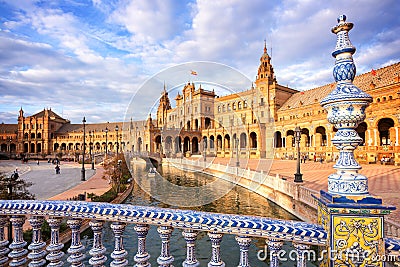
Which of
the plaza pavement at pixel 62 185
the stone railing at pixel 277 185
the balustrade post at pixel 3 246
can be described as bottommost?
the plaza pavement at pixel 62 185

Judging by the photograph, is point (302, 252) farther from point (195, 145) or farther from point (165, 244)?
point (195, 145)

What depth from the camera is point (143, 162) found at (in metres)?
54.2

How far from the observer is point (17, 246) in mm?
2979

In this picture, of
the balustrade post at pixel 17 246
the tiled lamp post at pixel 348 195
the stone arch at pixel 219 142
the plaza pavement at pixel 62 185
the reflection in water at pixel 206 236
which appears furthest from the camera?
the stone arch at pixel 219 142

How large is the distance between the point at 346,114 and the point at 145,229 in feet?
7.87

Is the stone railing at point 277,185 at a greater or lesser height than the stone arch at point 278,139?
lesser

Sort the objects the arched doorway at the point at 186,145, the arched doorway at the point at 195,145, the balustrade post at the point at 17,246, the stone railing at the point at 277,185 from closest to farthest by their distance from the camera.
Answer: the balustrade post at the point at 17,246
the stone railing at the point at 277,185
the arched doorway at the point at 186,145
the arched doorway at the point at 195,145

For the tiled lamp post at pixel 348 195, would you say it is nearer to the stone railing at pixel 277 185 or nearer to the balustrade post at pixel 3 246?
the stone railing at pixel 277 185

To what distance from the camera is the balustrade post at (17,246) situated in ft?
9.71

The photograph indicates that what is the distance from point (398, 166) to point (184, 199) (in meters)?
21.1

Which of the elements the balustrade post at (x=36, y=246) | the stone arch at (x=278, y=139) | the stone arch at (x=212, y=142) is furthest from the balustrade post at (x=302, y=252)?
the stone arch at (x=212, y=142)

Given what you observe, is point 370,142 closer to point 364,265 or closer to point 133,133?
point 364,265

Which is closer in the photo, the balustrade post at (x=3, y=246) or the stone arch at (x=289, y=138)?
the balustrade post at (x=3, y=246)

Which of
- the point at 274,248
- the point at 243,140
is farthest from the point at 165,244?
the point at 243,140
